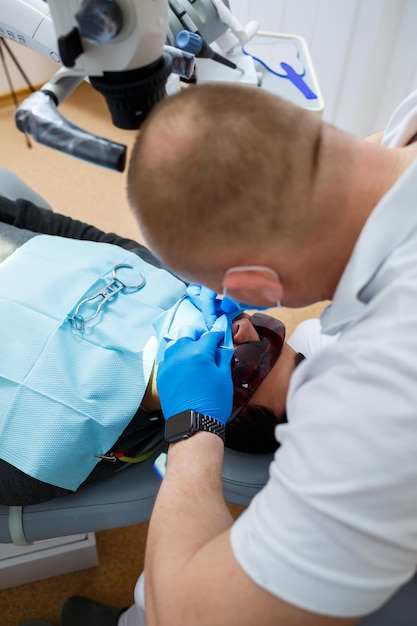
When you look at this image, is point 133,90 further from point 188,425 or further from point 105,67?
point 188,425

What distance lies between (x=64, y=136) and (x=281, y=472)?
47 centimetres

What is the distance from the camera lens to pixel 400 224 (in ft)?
2.14

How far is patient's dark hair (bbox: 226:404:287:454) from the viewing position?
3.79 ft

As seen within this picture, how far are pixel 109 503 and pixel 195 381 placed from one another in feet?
1.15

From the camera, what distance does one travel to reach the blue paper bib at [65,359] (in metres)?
A: 1.01

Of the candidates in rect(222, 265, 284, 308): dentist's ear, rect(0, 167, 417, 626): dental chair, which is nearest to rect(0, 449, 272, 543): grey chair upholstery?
rect(0, 167, 417, 626): dental chair

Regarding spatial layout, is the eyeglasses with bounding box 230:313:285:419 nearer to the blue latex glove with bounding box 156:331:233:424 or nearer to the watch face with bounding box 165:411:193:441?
the blue latex glove with bounding box 156:331:233:424

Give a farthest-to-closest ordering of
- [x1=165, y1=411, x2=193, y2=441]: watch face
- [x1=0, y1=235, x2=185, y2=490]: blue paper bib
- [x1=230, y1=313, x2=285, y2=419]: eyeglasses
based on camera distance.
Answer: [x1=230, y1=313, x2=285, y2=419]: eyeglasses < [x1=0, y1=235, x2=185, y2=490]: blue paper bib < [x1=165, y1=411, x2=193, y2=441]: watch face

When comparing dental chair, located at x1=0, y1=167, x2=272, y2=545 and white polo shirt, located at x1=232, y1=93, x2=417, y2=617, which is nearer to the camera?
white polo shirt, located at x1=232, y1=93, x2=417, y2=617

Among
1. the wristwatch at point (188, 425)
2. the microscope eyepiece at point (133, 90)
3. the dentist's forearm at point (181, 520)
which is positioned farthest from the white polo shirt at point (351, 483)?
the microscope eyepiece at point (133, 90)

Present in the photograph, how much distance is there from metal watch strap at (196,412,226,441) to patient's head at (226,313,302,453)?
0.20 metres

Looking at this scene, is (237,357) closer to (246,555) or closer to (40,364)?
(40,364)

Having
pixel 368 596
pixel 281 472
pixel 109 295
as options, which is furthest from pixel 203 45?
pixel 368 596

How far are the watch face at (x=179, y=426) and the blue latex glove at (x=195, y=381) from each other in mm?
30
